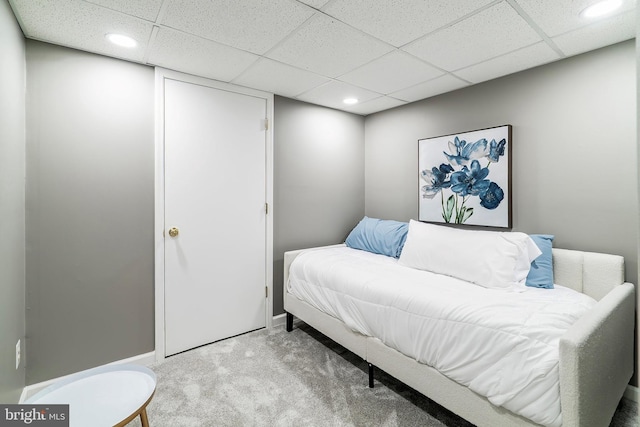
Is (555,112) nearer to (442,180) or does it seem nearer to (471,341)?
(442,180)

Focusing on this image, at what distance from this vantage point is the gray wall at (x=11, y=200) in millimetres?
1486

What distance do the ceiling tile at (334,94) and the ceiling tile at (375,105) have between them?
12 centimetres

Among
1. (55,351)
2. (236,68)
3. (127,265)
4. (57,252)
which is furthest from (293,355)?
(236,68)

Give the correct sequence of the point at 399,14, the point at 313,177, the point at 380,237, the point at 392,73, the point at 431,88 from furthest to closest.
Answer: the point at 313,177 → the point at 380,237 → the point at 431,88 → the point at 392,73 → the point at 399,14

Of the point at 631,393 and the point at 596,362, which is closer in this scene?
the point at 596,362

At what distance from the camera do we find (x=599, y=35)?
5.94 feet

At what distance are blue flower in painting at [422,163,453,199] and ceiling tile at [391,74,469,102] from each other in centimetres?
69

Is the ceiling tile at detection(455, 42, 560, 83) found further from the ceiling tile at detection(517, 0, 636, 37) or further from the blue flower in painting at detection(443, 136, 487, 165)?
the blue flower in painting at detection(443, 136, 487, 165)

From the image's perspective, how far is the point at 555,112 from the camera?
2.18 m

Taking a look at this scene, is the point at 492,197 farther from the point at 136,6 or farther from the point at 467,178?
the point at 136,6

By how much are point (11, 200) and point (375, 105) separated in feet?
9.94

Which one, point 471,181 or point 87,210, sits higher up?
point 471,181

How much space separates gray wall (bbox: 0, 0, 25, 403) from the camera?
149cm

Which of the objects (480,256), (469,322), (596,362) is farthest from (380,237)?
(596,362)
